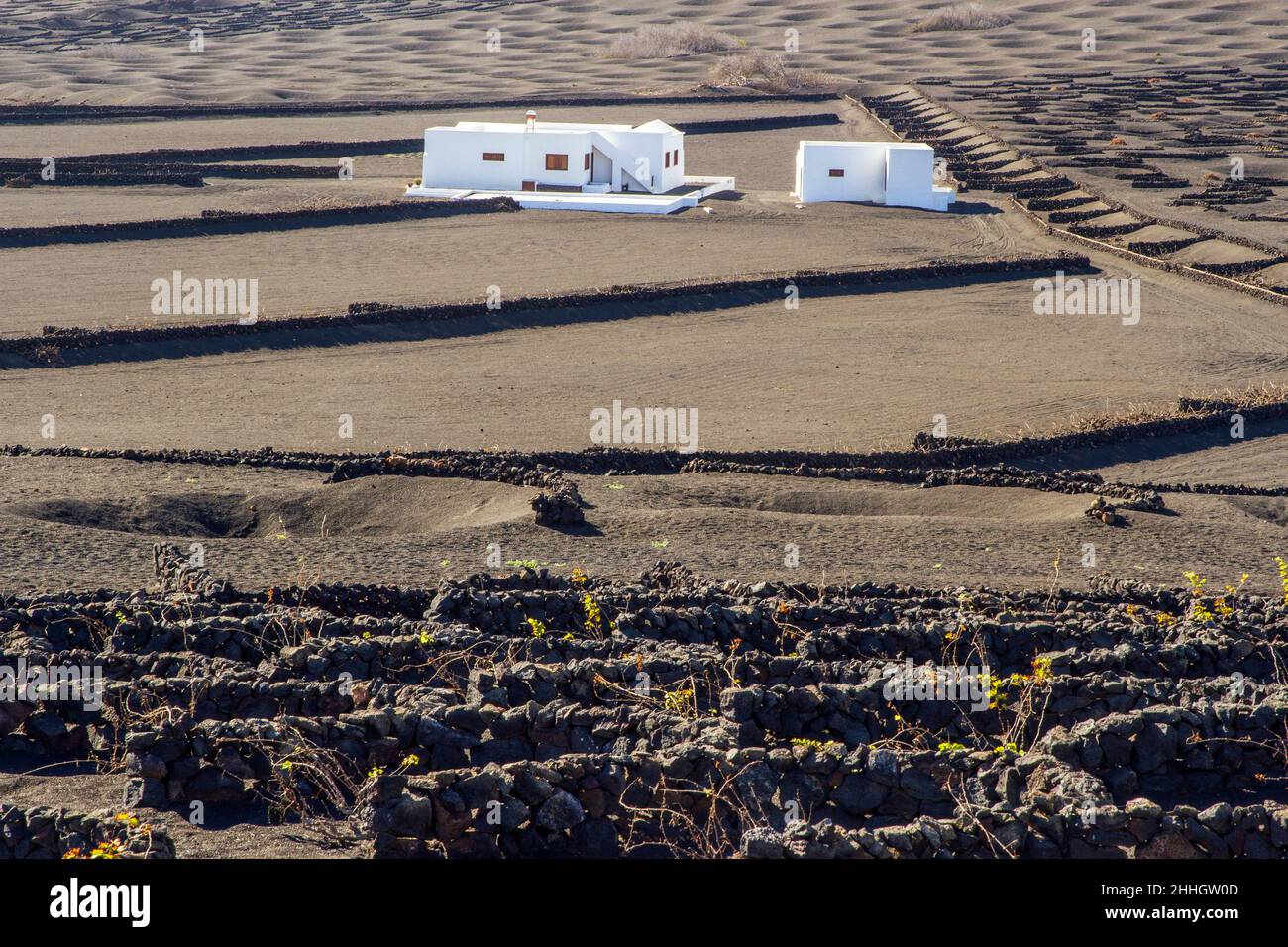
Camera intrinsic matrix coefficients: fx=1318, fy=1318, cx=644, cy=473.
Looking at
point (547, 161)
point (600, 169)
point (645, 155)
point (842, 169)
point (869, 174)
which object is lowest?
point (869, 174)

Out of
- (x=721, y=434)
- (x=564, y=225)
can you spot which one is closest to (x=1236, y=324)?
(x=721, y=434)

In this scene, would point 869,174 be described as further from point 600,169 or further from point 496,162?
point 496,162

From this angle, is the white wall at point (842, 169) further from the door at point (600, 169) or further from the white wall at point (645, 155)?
the door at point (600, 169)

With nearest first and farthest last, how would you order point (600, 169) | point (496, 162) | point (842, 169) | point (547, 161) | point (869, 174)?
point (547, 161) < point (496, 162) < point (842, 169) < point (869, 174) < point (600, 169)

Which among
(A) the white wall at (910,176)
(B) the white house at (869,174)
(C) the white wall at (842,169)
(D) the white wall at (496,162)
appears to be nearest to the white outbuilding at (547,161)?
(D) the white wall at (496,162)

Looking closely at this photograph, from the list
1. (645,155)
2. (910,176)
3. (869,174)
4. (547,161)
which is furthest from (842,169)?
(547,161)
